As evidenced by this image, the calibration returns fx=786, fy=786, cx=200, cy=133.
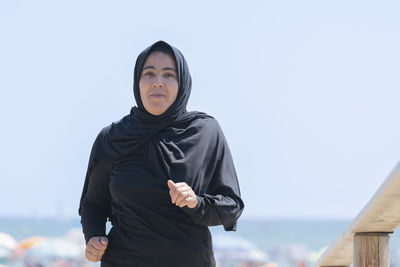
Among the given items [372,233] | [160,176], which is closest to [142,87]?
[160,176]

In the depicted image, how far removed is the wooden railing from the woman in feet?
1.46

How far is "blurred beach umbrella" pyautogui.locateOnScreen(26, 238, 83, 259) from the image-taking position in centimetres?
2298

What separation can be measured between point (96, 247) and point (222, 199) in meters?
0.50

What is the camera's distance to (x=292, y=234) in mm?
66938

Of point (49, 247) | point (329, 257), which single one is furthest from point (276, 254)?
point (329, 257)

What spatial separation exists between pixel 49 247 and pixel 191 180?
20976 millimetres

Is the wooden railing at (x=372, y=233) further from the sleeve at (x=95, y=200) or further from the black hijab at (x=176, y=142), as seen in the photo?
the sleeve at (x=95, y=200)

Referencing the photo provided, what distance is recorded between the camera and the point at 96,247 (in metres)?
2.86

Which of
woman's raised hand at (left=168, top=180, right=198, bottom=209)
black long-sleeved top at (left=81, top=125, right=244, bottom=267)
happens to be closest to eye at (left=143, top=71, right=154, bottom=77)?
black long-sleeved top at (left=81, top=125, right=244, bottom=267)

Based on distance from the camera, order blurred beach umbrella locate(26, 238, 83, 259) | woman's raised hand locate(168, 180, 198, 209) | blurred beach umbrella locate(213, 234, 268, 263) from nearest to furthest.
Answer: woman's raised hand locate(168, 180, 198, 209) → blurred beach umbrella locate(26, 238, 83, 259) → blurred beach umbrella locate(213, 234, 268, 263)

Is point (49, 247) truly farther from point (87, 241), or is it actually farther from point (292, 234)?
point (292, 234)

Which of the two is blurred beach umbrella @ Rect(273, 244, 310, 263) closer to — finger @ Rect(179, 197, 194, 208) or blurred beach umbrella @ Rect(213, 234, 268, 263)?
blurred beach umbrella @ Rect(213, 234, 268, 263)

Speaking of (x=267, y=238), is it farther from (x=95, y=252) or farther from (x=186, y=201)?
(x=186, y=201)

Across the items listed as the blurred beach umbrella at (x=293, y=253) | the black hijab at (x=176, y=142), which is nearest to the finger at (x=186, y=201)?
the black hijab at (x=176, y=142)
